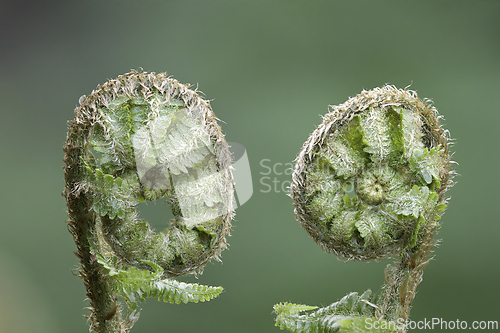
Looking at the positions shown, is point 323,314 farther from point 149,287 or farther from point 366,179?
point 149,287

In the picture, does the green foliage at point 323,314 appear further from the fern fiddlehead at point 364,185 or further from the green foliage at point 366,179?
the green foliage at point 366,179

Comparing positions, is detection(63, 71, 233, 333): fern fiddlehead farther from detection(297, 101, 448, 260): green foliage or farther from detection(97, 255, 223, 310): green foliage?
detection(297, 101, 448, 260): green foliage

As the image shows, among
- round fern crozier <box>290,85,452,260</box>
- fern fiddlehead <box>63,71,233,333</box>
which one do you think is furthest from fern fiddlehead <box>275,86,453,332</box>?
fern fiddlehead <box>63,71,233,333</box>

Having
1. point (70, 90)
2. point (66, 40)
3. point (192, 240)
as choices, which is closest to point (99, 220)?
point (192, 240)

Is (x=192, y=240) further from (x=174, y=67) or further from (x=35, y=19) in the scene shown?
(x=35, y=19)

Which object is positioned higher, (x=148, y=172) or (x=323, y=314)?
(x=148, y=172)

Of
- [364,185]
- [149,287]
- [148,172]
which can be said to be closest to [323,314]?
[364,185]

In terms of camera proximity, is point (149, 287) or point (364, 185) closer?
point (149, 287)

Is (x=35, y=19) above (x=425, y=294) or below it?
above
